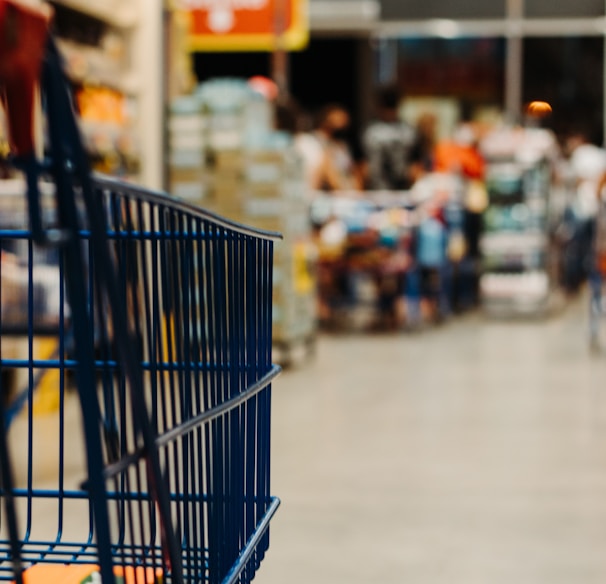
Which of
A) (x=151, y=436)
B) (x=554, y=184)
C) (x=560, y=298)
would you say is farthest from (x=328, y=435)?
(x=560, y=298)

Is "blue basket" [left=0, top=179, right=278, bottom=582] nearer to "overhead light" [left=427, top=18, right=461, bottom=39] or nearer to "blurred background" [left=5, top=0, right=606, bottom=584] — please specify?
"blurred background" [left=5, top=0, right=606, bottom=584]

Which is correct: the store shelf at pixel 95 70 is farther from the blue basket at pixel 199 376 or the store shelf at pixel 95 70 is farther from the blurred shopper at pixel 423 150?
the blue basket at pixel 199 376

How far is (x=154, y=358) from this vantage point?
1.89 meters

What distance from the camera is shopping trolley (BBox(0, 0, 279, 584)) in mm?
1290

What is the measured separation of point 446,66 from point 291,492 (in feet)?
46.9

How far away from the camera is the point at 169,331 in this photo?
1966 mm

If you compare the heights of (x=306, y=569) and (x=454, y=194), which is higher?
(x=454, y=194)

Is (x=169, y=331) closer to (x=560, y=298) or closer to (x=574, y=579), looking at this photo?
(x=574, y=579)

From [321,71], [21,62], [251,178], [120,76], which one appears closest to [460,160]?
[251,178]

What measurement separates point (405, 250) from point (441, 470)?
5.61 m

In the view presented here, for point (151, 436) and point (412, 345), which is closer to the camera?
point (151, 436)

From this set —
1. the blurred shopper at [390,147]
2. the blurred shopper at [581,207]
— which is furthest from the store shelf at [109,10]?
the blurred shopper at [581,207]

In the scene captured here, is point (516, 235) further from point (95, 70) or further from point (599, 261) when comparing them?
point (95, 70)

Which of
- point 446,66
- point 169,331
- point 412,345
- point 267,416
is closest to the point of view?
point 169,331
